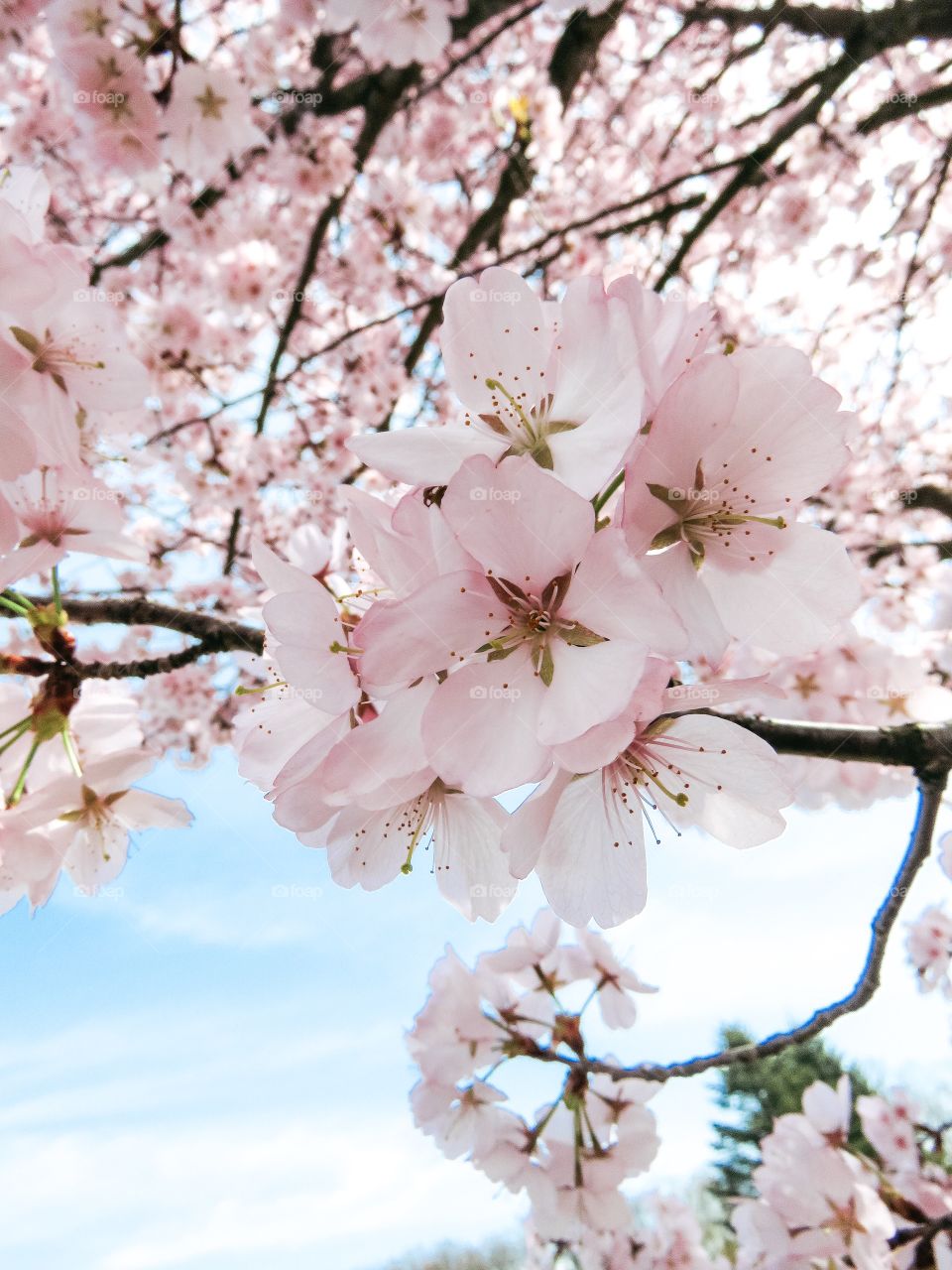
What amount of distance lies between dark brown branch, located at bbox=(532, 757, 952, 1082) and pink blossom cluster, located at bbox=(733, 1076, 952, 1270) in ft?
4.07

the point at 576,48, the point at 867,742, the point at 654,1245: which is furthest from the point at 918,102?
the point at 654,1245

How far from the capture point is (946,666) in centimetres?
265

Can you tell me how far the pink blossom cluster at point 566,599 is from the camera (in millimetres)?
630

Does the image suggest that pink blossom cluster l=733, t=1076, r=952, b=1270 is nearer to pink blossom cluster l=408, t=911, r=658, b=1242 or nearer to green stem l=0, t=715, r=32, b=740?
pink blossom cluster l=408, t=911, r=658, b=1242

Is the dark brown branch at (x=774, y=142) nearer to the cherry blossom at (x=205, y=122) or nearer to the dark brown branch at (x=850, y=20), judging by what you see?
the dark brown branch at (x=850, y=20)

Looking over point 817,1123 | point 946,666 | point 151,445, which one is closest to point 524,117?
point 151,445

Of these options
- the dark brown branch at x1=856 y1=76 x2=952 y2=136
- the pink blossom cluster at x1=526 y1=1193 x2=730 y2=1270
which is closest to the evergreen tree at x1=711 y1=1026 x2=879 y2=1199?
the pink blossom cluster at x1=526 y1=1193 x2=730 y2=1270

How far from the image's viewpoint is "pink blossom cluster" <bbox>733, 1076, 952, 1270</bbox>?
86.1 inches

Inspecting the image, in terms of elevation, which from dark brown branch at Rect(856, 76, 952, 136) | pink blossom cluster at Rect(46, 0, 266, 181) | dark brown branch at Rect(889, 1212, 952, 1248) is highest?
pink blossom cluster at Rect(46, 0, 266, 181)

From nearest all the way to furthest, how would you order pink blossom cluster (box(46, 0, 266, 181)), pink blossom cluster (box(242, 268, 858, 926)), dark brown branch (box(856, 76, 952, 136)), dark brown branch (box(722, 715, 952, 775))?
1. pink blossom cluster (box(242, 268, 858, 926))
2. dark brown branch (box(722, 715, 952, 775))
3. pink blossom cluster (box(46, 0, 266, 181))
4. dark brown branch (box(856, 76, 952, 136))

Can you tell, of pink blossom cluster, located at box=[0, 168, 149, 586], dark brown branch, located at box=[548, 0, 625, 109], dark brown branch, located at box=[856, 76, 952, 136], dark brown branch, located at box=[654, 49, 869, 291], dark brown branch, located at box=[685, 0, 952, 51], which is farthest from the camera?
dark brown branch, located at box=[548, 0, 625, 109]

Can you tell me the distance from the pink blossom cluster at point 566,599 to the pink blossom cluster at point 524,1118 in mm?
1446

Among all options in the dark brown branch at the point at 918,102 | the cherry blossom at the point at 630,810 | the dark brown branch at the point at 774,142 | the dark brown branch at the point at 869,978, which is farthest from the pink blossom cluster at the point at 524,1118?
the dark brown branch at the point at 918,102

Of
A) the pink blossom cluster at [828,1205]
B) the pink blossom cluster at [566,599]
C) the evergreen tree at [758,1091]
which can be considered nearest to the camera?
the pink blossom cluster at [566,599]
